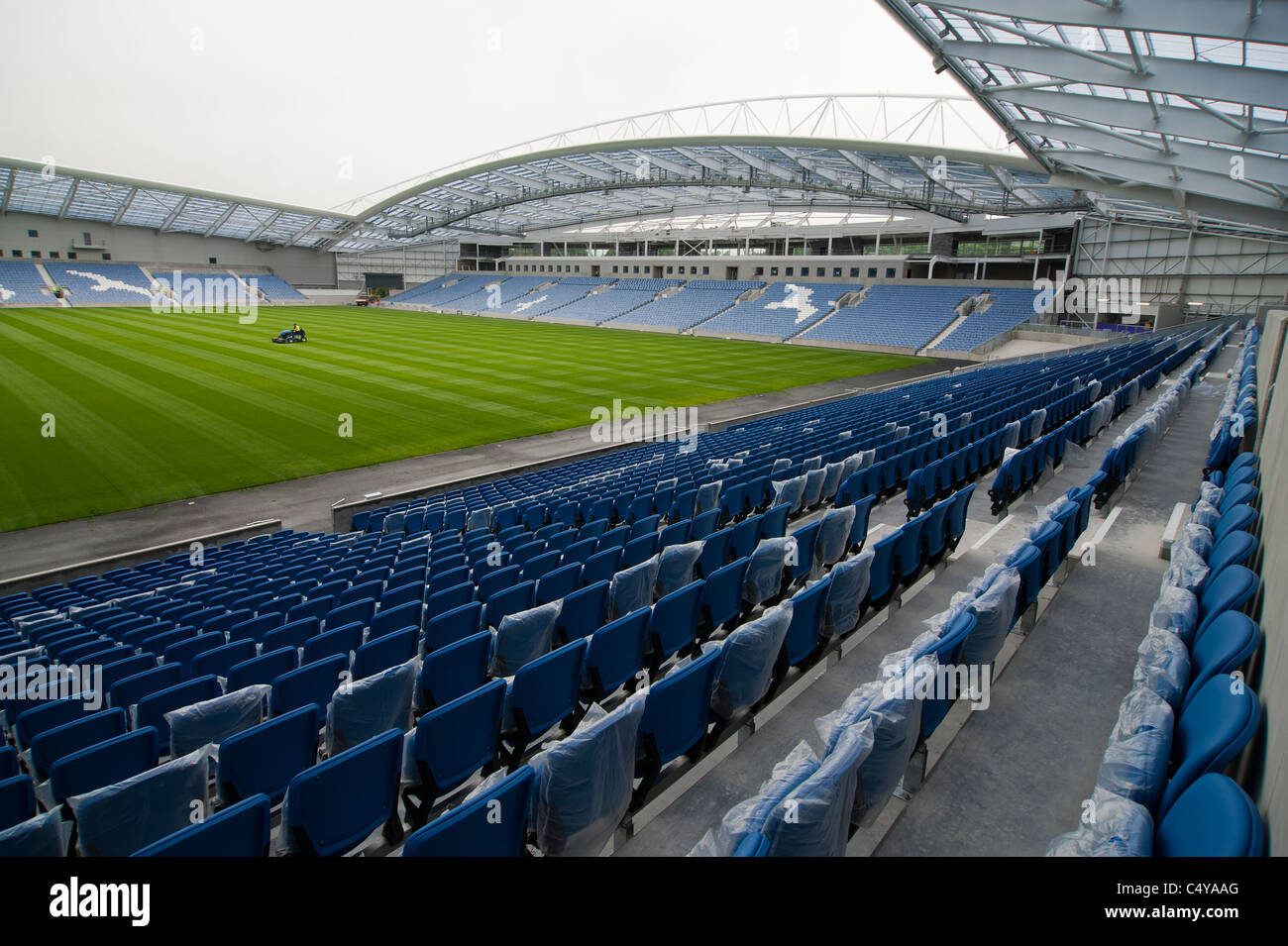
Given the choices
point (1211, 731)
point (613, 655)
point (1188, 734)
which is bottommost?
point (613, 655)

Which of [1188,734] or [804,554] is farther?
[804,554]

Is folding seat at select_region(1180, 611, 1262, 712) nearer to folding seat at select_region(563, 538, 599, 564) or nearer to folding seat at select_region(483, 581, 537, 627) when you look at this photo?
folding seat at select_region(483, 581, 537, 627)

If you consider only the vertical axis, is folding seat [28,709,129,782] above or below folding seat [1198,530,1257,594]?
below

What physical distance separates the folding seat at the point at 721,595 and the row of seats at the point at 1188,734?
8.90 feet

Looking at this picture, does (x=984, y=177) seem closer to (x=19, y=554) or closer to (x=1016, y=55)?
(x=1016, y=55)

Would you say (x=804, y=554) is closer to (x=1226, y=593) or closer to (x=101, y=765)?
(x=1226, y=593)

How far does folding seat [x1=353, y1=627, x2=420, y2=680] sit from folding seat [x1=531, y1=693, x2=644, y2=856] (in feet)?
6.91

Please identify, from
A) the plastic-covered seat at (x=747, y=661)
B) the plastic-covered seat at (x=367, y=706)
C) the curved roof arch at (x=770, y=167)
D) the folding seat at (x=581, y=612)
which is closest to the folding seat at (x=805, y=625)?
the plastic-covered seat at (x=747, y=661)

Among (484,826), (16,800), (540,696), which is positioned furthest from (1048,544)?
(16,800)

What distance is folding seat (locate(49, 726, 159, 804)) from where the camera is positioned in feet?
11.1

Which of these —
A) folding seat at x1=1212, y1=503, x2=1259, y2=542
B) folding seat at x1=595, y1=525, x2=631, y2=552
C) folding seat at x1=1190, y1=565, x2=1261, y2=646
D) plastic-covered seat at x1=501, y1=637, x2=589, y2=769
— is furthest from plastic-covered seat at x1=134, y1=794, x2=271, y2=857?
folding seat at x1=1212, y1=503, x2=1259, y2=542

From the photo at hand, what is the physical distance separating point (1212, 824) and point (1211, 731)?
708mm

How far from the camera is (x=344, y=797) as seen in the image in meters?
3.12

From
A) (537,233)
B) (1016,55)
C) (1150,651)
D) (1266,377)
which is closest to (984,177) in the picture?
(1016,55)
